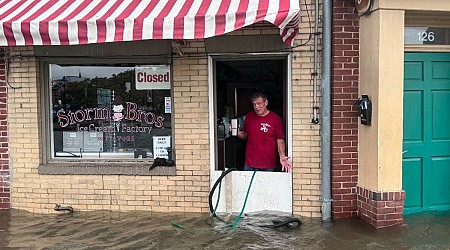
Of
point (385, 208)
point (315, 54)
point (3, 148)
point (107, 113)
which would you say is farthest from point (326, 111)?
point (3, 148)

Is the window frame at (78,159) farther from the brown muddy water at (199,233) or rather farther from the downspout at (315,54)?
the downspout at (315,54)

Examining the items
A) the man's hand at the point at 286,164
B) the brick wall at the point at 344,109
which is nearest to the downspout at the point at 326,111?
the brick wall at the point at 344,109

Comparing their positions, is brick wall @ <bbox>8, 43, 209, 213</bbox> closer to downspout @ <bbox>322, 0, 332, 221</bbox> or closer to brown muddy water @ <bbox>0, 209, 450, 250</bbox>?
brown muddy water @ <bbox>0, 209, 450, 250</bbox>

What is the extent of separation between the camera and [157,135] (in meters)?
6.96

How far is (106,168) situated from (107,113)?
0.80 metres

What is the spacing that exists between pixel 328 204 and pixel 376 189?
0.70 meters

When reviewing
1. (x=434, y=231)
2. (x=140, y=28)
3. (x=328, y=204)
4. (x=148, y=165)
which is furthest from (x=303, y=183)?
(x=140, y=28)

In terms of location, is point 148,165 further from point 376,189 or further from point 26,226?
point 376,189

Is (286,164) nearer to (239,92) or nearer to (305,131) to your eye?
(305,131)

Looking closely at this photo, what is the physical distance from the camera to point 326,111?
6223mm

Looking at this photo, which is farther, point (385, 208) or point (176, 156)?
point (176, 156)

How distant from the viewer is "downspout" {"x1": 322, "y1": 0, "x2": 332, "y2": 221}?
6.16 m

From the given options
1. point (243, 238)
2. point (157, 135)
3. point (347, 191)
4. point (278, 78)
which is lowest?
point (243, 238)

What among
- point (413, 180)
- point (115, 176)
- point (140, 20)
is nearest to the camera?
point (140, 20)
